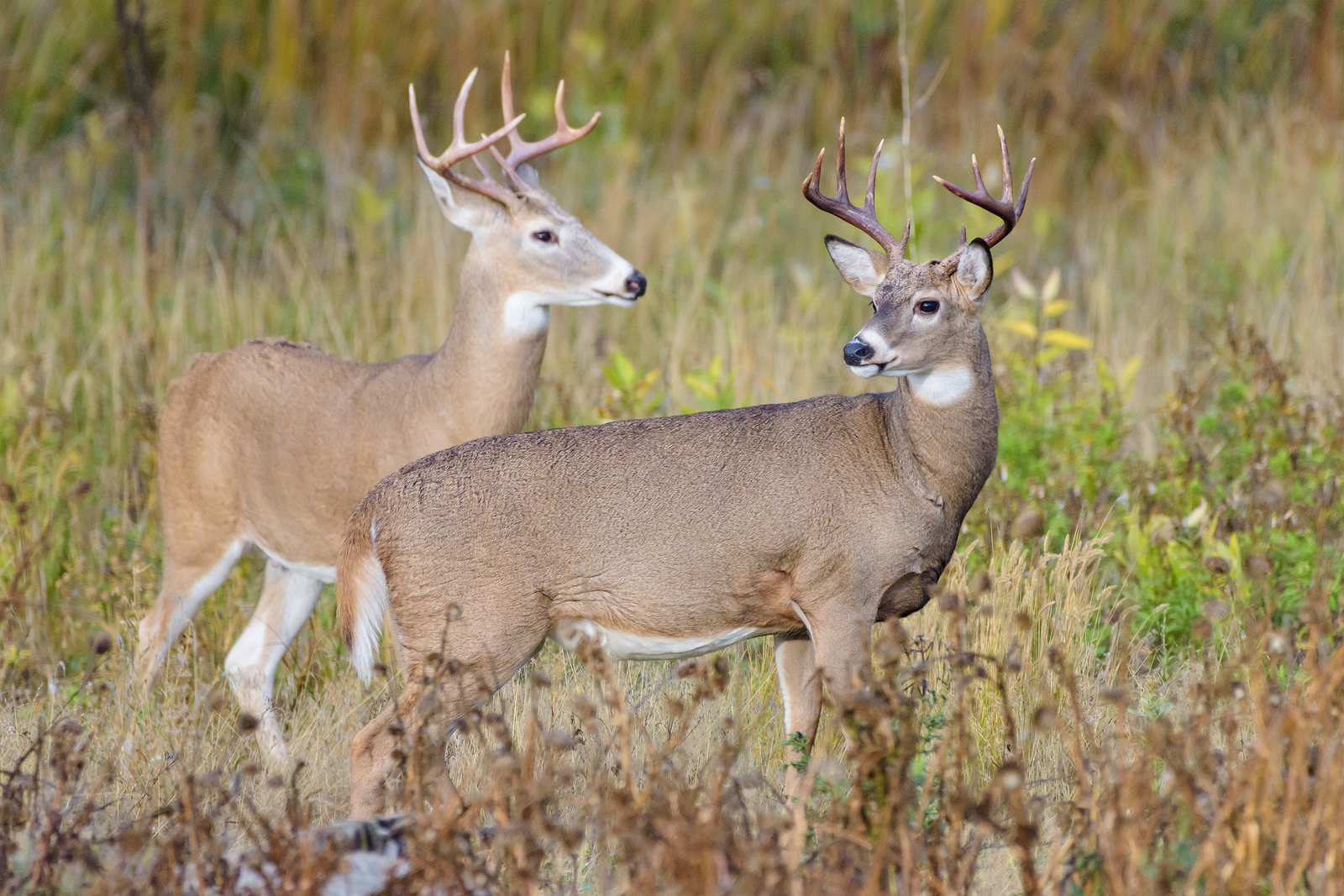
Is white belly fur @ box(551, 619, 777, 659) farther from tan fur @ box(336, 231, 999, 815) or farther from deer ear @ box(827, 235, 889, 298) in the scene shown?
deer ear @ box(827, 235, 889, 298)

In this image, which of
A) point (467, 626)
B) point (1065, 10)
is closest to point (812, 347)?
point (467, 626)

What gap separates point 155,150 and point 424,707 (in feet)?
23.9

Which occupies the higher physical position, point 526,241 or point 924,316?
point 526,241

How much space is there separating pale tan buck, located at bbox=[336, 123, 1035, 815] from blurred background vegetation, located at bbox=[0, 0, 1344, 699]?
56 cm

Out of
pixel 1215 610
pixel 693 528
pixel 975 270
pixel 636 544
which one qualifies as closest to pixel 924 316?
pixel 975 270

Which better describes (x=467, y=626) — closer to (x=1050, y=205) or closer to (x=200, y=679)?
(x=200, y=679)

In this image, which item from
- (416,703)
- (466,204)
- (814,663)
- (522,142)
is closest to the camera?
(416,703)

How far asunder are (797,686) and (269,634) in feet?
6.64

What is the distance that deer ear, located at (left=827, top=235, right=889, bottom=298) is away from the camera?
419 centimetres

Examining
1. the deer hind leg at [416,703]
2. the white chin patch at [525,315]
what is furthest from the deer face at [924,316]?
the white chin patch at [525,315]

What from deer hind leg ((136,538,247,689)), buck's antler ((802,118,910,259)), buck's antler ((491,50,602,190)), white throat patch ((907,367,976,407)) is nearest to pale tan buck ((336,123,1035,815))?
white throat patch ((907,367,976,407))

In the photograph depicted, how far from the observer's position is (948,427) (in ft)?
12.8

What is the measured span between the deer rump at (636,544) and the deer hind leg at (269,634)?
1142 millimetres

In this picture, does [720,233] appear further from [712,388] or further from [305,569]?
[305,569]
